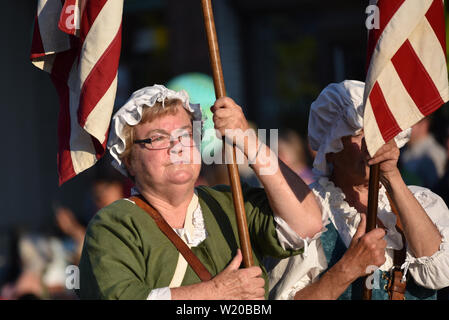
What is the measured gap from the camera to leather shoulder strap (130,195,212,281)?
120 inches

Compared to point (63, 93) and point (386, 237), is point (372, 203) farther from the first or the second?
point (63, 93)

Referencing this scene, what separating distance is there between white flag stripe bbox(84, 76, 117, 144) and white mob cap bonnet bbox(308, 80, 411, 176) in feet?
3.56

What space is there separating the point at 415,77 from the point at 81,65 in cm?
154

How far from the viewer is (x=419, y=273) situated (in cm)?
340

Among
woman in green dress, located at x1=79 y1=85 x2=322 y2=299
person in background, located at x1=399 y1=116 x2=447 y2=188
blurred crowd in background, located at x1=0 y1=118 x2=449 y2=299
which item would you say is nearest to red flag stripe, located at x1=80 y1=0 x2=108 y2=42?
woman in green dress, located at x1=79 y1=85 x2=322 y2=299

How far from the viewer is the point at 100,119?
323cm

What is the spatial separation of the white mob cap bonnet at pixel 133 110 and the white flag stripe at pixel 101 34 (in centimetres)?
25

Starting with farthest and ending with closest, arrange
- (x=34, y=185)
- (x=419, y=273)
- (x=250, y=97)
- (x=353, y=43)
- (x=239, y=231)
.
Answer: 1. (x=34, y=185)
2. (x=250, y=97)
3. (x=353, y=43)
4. (x=419, y=273)
5. (x=239, y=231)

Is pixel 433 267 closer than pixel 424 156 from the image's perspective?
Yes

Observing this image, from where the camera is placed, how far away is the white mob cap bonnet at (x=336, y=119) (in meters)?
3.49

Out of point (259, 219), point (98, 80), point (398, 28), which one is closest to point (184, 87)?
point (98, 80)
